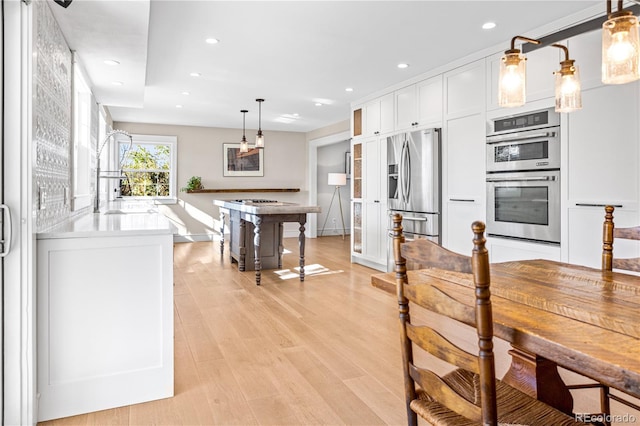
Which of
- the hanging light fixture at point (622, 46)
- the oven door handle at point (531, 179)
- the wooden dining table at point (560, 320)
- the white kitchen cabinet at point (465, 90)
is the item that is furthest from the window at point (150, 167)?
the hanging light fixture at point (622, 46)

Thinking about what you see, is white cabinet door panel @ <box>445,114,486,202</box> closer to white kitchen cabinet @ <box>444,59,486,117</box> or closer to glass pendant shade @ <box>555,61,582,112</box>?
white kitchen cabinet @ <box>444,59,486,117</box>

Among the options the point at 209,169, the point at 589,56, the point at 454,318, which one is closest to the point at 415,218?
the point at 589,56

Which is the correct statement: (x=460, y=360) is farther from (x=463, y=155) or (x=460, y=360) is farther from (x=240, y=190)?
(x=240, y=190)

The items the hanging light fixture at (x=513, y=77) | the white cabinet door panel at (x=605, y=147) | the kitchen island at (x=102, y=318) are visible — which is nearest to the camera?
the hanging light fixture at (x=513, y=77)

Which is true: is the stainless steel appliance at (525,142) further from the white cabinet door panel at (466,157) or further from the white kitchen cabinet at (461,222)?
the white kitchen cabinet at (461,222)

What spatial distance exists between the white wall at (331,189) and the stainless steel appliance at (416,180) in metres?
4.64

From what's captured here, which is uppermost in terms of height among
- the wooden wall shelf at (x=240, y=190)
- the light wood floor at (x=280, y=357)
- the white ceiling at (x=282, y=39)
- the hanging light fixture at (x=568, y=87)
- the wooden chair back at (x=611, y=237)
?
the white ceiling at (x=282, y=39)

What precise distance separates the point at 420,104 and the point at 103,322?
4034 mm

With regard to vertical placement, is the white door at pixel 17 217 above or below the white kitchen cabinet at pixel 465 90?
below

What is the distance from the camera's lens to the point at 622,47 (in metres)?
1.19

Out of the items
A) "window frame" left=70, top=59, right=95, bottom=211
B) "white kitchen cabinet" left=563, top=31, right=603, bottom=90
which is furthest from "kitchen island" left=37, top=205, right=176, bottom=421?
"white kitchen cabinet" left=563, top=31, right=603, bottom=90

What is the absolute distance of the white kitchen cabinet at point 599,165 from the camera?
9.43ft

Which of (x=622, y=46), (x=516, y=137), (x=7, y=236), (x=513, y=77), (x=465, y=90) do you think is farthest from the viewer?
(x=465, y=90)

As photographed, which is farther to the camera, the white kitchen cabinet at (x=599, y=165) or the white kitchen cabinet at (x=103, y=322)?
the white kitchen cabinet at (x=599, y=165)
